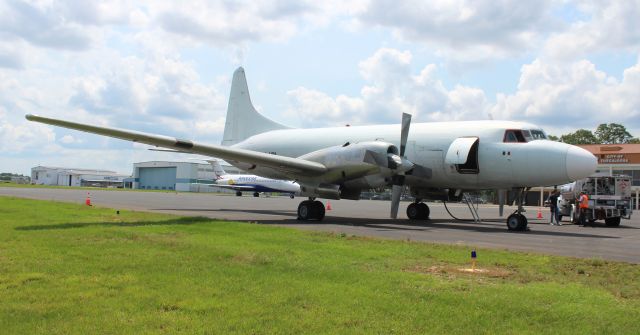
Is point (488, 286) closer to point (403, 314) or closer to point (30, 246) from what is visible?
point (403, 314)

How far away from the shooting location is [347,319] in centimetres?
574

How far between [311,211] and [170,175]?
111 metres

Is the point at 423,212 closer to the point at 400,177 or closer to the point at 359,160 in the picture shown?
the point at 400,177

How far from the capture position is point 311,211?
69.8 feet

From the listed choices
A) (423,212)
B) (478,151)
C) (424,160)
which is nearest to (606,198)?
(423,212)

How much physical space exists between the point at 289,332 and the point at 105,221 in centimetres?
1271

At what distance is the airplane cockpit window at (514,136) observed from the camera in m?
19.5

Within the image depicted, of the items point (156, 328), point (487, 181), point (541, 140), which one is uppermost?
point (541, 140)

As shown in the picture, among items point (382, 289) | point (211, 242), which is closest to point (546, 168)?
point (211, 242)

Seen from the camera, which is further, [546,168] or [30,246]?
[546,168]

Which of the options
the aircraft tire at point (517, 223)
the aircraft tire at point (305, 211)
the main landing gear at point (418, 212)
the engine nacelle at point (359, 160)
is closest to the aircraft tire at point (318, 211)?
the aircraft tire at point (305, 211)

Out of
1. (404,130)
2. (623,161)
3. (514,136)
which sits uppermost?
(623,161)

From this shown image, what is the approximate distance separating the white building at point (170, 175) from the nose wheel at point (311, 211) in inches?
3741

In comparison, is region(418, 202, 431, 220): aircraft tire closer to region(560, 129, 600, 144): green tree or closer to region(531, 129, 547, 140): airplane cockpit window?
region(531, 129, 547, 140): airplane cockpit window
